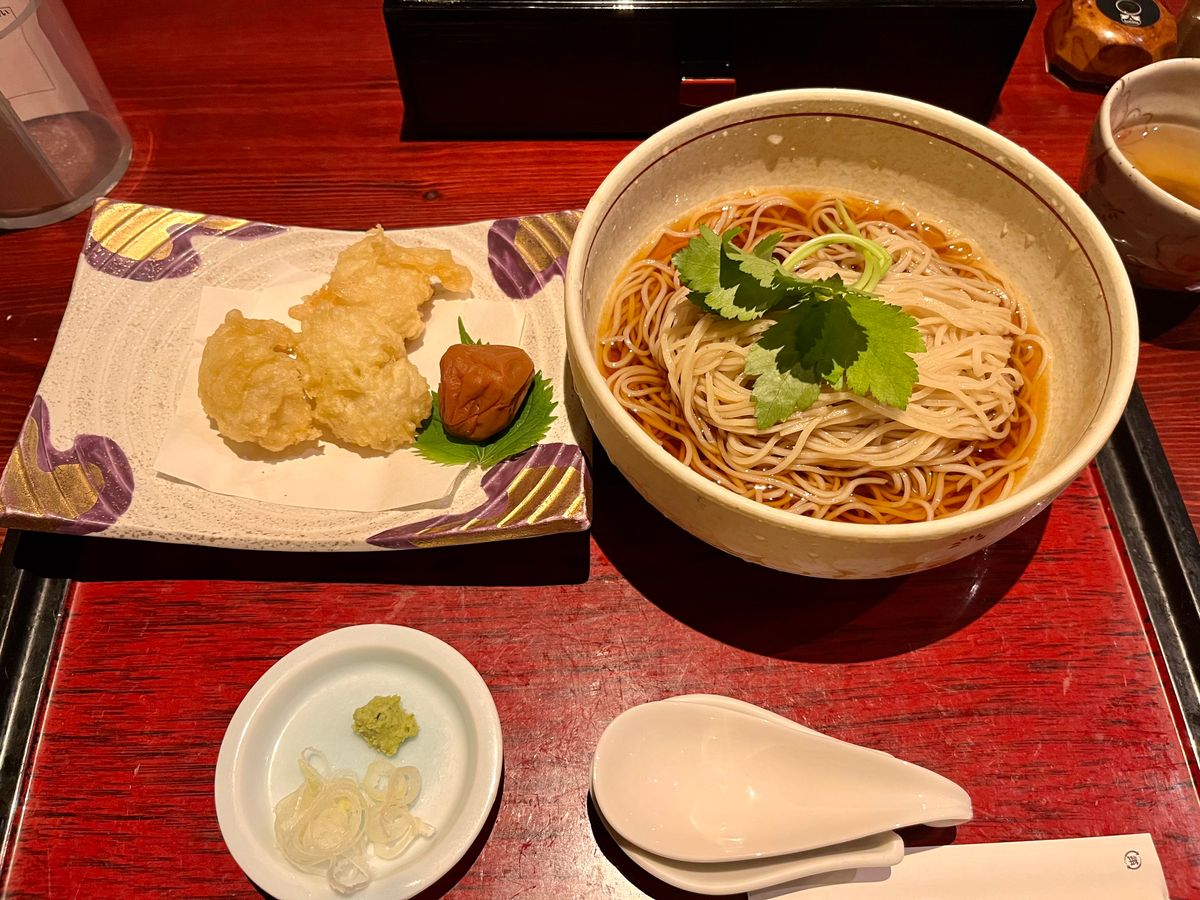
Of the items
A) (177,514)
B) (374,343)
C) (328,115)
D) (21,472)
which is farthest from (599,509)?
(328,115)

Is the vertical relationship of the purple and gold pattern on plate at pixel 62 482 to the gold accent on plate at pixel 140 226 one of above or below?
below

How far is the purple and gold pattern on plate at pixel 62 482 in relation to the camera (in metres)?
1.41

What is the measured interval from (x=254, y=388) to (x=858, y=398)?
1143 millimetres

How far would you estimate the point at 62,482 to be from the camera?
1.46 meters

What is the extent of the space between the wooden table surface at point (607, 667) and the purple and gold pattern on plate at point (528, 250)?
20.0 inches

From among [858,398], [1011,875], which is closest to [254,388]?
[858,398]

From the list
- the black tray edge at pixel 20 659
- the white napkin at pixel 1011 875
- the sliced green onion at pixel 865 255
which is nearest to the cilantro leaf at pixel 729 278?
the sliced green onion at pixel 865 255

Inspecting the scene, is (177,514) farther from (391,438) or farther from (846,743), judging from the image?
(846,743)

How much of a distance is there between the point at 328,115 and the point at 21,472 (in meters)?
1.32

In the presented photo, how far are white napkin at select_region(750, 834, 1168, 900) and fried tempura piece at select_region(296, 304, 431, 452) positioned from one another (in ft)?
3.41

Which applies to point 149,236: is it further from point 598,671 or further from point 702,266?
point 598,671

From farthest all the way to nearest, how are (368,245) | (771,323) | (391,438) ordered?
(368,245), (391,438), (771,323)

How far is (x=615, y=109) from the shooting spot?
6.87 ft

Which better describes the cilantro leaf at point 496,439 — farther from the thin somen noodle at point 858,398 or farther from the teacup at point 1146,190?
the teacup at point 1146,190
